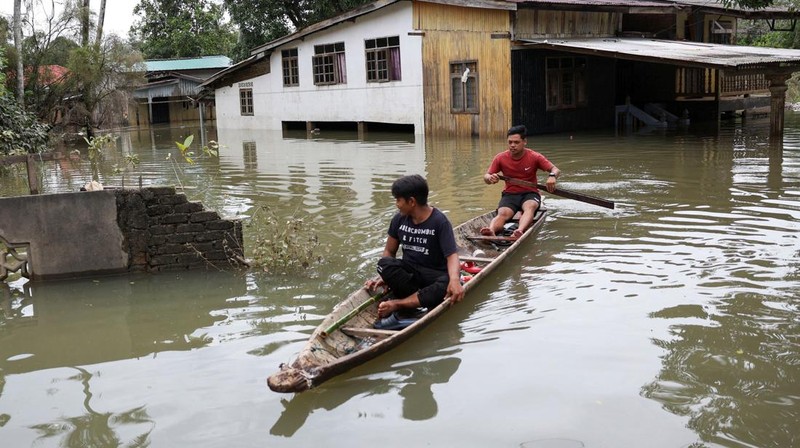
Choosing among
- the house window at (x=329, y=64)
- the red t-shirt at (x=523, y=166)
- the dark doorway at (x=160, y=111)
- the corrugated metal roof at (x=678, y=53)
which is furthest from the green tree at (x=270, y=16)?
the red t-shirt at (x=523, y=166)

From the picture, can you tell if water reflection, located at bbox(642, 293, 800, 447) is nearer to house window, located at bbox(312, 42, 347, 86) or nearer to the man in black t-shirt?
the man in black t-shirt

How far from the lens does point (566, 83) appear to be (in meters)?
23.5

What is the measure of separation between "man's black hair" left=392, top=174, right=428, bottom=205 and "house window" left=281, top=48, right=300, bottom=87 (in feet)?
78.7

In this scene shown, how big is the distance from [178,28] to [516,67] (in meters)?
30.2

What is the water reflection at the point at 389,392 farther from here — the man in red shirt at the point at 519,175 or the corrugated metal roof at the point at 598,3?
the corrugated metal roof at the point at 598,3

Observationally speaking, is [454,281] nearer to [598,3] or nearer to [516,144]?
[516,144]

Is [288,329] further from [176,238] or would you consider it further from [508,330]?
[176,238]

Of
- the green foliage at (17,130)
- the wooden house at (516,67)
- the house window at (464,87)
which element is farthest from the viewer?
the house window at (464,87)

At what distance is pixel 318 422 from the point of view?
4762 millimetres

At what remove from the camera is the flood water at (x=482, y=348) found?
4648 millimetres

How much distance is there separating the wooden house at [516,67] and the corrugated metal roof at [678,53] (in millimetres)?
45

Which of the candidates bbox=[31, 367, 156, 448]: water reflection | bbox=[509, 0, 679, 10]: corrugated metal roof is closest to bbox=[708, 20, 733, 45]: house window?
bbox=[509, 0, 679, 10]: corrugated metal roof

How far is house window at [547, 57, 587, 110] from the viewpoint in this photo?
899 inches

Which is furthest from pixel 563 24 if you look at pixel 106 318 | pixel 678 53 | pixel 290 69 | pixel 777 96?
pixel 106 318
